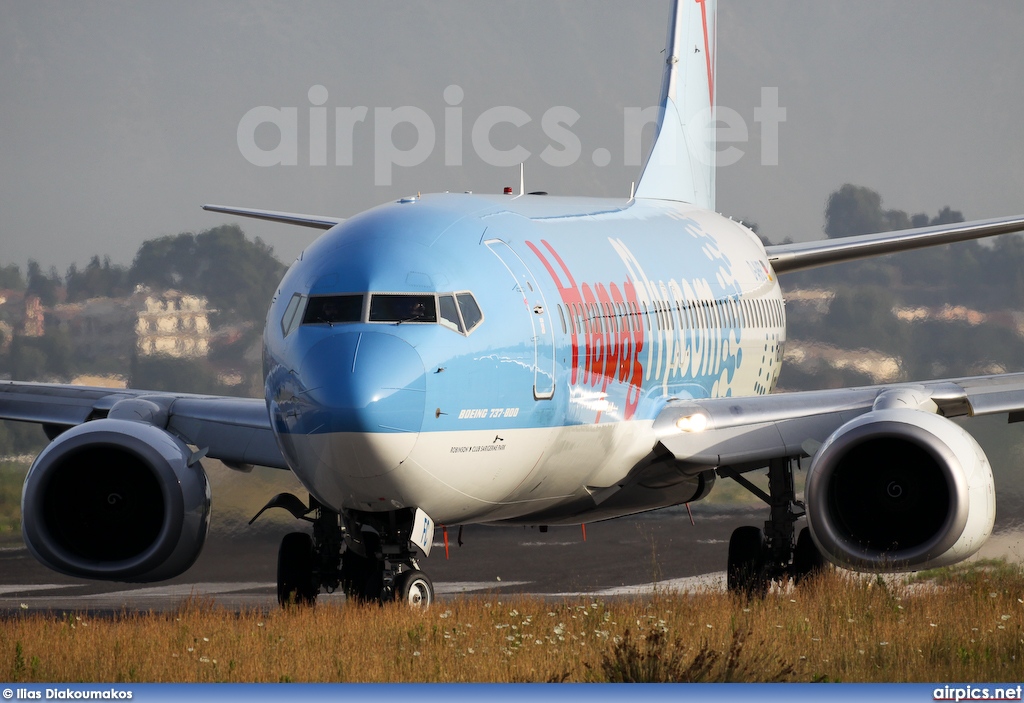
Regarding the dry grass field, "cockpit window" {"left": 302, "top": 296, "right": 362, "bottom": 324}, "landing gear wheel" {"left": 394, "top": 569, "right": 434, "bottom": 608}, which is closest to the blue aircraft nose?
"cockpit window" {"left": 302, "top": 296, "right": 362, "bottom": 324}

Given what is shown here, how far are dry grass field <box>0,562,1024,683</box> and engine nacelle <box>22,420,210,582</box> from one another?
0.60 meters

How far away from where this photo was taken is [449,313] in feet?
40.9

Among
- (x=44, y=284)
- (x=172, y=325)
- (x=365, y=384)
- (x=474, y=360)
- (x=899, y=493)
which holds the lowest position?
(x=899, y=493)

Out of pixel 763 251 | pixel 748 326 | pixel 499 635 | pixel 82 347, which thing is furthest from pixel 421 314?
pixel 82 347

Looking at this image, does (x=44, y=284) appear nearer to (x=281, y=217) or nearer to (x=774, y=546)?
(x=281, y=217)

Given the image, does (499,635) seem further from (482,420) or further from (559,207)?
(559,207)

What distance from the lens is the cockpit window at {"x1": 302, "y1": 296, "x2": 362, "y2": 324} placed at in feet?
40.0

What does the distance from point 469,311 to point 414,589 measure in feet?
8.07

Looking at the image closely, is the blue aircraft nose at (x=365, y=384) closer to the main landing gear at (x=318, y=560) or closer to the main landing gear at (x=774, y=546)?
the main landing gear at (x=318, y=560)

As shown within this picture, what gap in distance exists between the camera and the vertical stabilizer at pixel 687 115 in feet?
76.0

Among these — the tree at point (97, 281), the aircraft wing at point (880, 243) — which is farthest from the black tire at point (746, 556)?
the tree at point (97, 281)

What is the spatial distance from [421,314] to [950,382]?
5.97 metres

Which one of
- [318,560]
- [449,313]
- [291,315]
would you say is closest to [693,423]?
[318,560]

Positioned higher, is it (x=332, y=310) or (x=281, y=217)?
(x=281, y=217)
